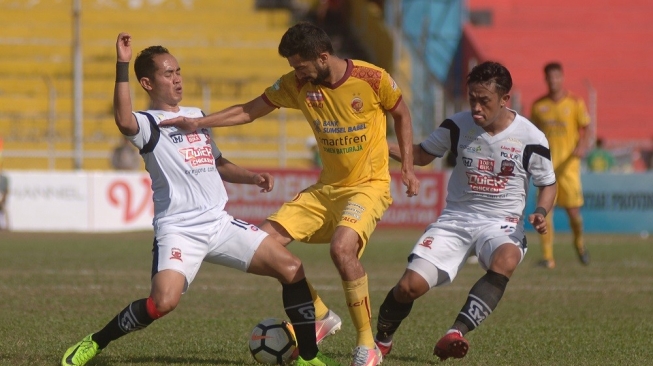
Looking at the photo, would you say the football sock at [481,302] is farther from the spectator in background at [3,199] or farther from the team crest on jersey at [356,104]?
the spectator in background at [3,199]

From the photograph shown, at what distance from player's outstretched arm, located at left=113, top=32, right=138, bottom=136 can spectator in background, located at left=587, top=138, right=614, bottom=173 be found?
18.2 m

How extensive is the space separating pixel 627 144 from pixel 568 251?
37.9ft

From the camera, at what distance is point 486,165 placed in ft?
24.3

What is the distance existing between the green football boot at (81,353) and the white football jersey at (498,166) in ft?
8.49

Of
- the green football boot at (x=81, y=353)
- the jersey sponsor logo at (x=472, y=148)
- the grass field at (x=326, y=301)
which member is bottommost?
the grass field at (x=326, y=301)

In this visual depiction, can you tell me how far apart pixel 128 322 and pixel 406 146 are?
7.18 feet

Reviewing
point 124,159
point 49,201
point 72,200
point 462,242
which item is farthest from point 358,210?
point 124,159

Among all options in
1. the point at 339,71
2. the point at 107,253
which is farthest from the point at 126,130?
the point at 107,253

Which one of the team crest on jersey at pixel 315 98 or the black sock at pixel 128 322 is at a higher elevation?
the team crest on jersey at pixel 315 98

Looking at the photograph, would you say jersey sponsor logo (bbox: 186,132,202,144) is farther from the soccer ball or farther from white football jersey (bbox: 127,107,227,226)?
the soccer ball

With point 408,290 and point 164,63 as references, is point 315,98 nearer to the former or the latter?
point 164,63

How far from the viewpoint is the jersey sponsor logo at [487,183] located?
24.4 feet

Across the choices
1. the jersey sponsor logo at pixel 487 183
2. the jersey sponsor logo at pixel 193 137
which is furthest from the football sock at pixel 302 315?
the jersey sponsor logo at pixel 487 183

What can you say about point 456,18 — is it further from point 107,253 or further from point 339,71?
point 339,71
